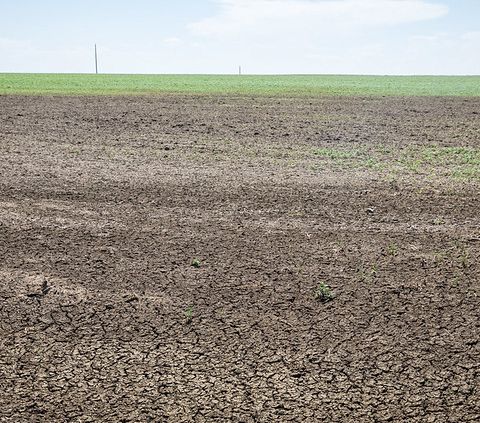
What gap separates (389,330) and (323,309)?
623 millimetres

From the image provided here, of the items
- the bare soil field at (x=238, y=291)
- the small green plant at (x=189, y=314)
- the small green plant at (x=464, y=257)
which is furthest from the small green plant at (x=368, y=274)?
the small green plant at (x=189, y=314)

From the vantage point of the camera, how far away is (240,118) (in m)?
22.2

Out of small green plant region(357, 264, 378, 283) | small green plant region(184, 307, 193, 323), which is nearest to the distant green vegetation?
small green plant region(357, 264, 378, 283)

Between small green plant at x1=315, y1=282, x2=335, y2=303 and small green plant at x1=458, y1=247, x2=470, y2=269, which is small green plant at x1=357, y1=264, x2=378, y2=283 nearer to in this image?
small green plant at x1=315, y1=282, x2=335, y2=303

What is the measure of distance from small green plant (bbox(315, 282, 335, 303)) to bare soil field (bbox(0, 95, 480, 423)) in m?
0.03

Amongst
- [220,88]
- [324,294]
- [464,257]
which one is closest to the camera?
[324,294]

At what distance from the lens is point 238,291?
18.7 feet

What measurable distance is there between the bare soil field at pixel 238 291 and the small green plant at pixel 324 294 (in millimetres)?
28

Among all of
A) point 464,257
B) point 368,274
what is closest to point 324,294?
point 368,274

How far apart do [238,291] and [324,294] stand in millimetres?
796

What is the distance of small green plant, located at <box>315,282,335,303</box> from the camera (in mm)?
5508

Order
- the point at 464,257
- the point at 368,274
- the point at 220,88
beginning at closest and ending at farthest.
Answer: the point at 368,274 < the point at 464,257 < the point at 220,88

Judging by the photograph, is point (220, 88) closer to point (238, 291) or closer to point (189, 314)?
point (238, 291)

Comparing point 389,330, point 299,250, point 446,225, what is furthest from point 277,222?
point 389,330
